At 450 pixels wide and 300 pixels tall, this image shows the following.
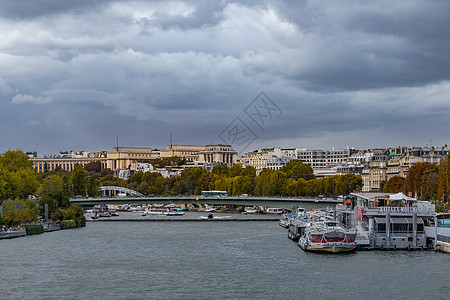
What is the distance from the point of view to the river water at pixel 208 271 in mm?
36938

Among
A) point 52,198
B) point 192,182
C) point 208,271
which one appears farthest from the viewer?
point 192,182

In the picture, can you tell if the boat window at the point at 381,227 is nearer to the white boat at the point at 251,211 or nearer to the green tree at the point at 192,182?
the white boat at the point at 251,211

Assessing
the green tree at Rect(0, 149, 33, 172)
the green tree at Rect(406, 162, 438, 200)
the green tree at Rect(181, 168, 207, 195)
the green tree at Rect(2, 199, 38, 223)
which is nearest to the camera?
the green tree at Rect(2, 199, 38, 223)

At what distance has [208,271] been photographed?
4341 cm

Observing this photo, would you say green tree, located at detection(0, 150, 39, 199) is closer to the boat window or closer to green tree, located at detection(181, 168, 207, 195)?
the boat window

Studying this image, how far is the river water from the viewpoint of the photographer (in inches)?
1454

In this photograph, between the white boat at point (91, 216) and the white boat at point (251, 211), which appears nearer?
the white boat at point (91, 216)

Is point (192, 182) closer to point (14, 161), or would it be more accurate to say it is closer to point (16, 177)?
point (14, 161)

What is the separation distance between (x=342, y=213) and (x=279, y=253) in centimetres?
1185

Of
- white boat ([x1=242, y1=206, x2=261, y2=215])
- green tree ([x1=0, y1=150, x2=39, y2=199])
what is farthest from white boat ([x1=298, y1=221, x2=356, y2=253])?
white boat ([x1=242, y1=206, x2=261, y2=215])

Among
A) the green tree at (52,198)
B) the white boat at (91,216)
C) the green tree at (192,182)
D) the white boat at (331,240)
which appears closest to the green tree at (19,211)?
the green tree at (52,198)

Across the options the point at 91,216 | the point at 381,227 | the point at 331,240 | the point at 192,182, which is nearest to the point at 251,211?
the point at 91,216

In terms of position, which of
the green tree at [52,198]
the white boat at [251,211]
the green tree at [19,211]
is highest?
the green tree at [52,198]

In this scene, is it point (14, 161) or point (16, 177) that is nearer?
point (16, 177)
